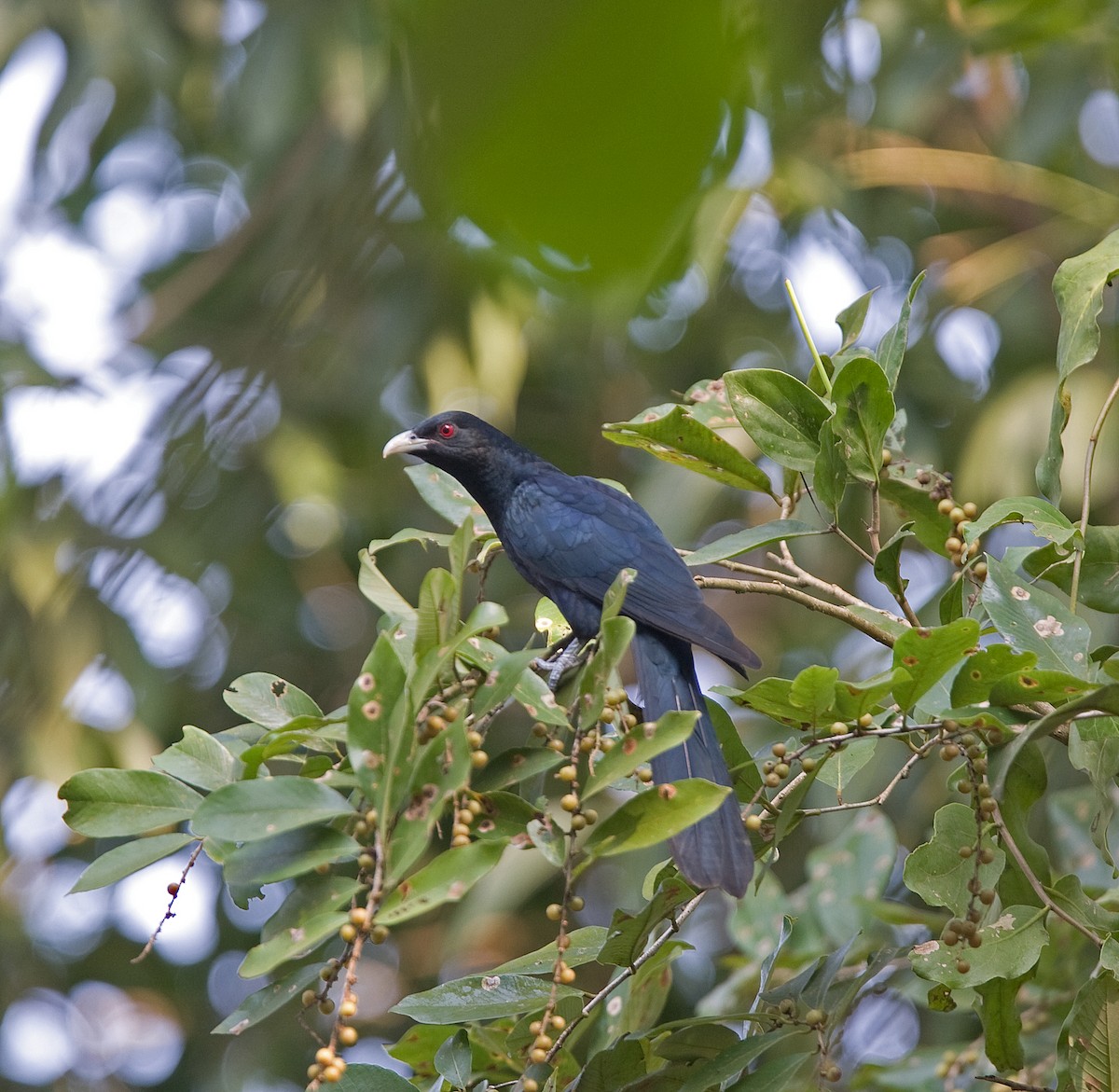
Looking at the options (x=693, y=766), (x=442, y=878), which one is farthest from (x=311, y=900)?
(x=693, y=766)

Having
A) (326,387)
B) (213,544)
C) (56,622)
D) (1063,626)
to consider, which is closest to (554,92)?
(1063,626)

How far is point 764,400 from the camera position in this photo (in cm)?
232

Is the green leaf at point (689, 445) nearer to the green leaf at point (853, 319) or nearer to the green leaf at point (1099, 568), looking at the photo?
the green leaf at point (853, 319)

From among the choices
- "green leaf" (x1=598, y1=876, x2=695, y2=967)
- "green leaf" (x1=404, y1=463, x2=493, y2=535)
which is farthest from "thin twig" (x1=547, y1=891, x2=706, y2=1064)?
"green leaf" (x1=404, y1=463, x2=493, y2=535)

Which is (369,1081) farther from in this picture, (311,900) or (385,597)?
(385,597)

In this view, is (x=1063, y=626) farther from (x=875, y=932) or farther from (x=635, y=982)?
(x=875, y=932)

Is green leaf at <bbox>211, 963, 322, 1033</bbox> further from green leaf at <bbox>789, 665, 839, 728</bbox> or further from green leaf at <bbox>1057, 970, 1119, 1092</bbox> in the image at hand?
green leaf at <bbox>1057, 970, 1119, 1092</bbox>

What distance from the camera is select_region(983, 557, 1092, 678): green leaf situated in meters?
1.98

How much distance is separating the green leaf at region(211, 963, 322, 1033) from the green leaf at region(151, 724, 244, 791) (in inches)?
11.9

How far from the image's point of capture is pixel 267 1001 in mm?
1771

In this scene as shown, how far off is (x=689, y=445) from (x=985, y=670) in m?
0.79

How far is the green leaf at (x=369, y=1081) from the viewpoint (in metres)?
1.93

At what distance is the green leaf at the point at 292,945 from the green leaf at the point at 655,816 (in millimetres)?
352

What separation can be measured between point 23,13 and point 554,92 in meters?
6.54
